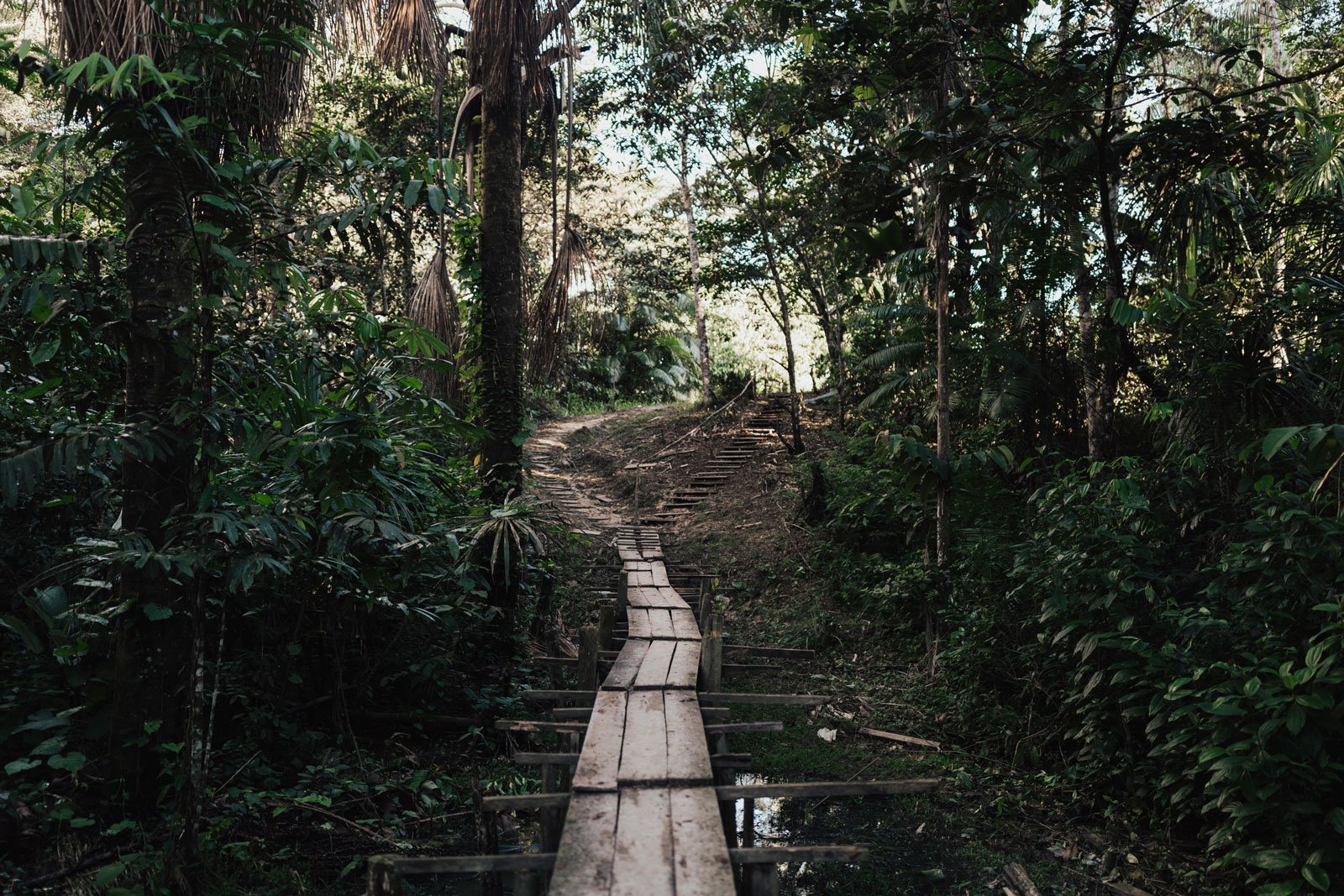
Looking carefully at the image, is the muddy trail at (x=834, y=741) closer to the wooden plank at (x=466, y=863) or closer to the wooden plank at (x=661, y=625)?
the wooden plank at (x=661, y=625)

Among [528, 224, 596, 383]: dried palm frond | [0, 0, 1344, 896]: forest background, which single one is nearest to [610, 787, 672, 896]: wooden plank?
[0, 0, 1344, 896]: forest background

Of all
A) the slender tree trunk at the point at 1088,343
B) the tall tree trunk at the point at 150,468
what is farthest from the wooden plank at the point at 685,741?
the slender tree trunk at the point at 1088,343

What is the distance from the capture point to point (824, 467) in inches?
A: 476

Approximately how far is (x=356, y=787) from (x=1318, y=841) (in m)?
4.45

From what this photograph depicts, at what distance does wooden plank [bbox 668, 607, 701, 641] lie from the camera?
6034 millimetres

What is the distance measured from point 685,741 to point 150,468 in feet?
8.59

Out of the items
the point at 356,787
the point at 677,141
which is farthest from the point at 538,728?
the point at 677,141

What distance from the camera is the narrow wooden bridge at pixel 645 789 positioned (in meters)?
2.61

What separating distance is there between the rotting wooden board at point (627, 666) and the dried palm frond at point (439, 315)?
2885 mm

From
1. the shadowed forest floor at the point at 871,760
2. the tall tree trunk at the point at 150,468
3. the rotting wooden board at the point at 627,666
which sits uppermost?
the tall tree trunk at the point at 150,468

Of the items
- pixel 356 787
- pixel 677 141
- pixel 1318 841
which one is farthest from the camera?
pixel 677 141

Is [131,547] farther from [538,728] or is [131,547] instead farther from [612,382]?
[612,382]

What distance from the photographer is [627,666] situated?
205 inches

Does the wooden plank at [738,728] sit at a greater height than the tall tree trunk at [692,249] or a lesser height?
lesser
